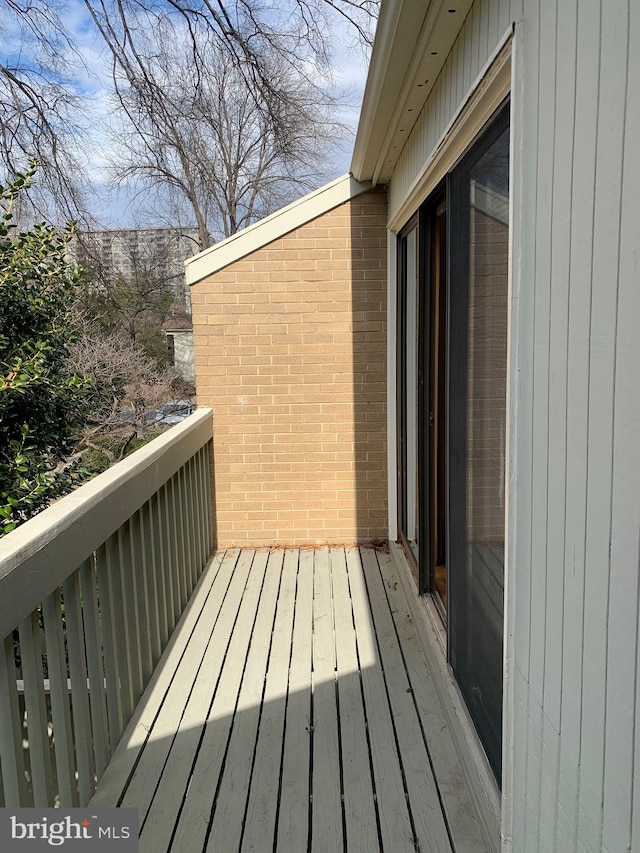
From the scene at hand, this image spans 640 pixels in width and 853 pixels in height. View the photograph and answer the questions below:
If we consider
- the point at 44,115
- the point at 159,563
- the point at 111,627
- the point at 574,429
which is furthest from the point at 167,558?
the point at 44,115

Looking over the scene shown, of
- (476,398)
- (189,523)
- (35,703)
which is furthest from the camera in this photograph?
(189,523)

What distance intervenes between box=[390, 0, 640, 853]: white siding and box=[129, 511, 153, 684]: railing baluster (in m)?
1.62

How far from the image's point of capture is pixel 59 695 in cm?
183

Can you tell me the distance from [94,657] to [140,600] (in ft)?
1.94

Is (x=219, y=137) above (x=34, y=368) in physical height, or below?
above

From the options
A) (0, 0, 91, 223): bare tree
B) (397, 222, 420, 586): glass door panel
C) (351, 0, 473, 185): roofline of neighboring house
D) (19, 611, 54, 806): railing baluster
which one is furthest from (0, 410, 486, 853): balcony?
(0, 0, 91, 223): bare tree

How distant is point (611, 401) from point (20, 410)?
3336 mm

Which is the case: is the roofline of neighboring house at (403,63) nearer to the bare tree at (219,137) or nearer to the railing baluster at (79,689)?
the railing baluster at (79,689)

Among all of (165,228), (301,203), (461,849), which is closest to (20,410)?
(301,203)

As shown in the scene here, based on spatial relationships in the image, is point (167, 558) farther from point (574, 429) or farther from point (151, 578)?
point (574, 429)

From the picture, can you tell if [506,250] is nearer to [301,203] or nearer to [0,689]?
[0,689]

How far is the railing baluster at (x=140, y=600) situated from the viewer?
8.54 ft

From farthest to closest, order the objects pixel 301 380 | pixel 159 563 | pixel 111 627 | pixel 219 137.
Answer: pixel 219 137 → pixel 301 380 → pixel 159 563 → pixel 111 627

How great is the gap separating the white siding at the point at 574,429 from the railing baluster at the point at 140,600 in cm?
162
